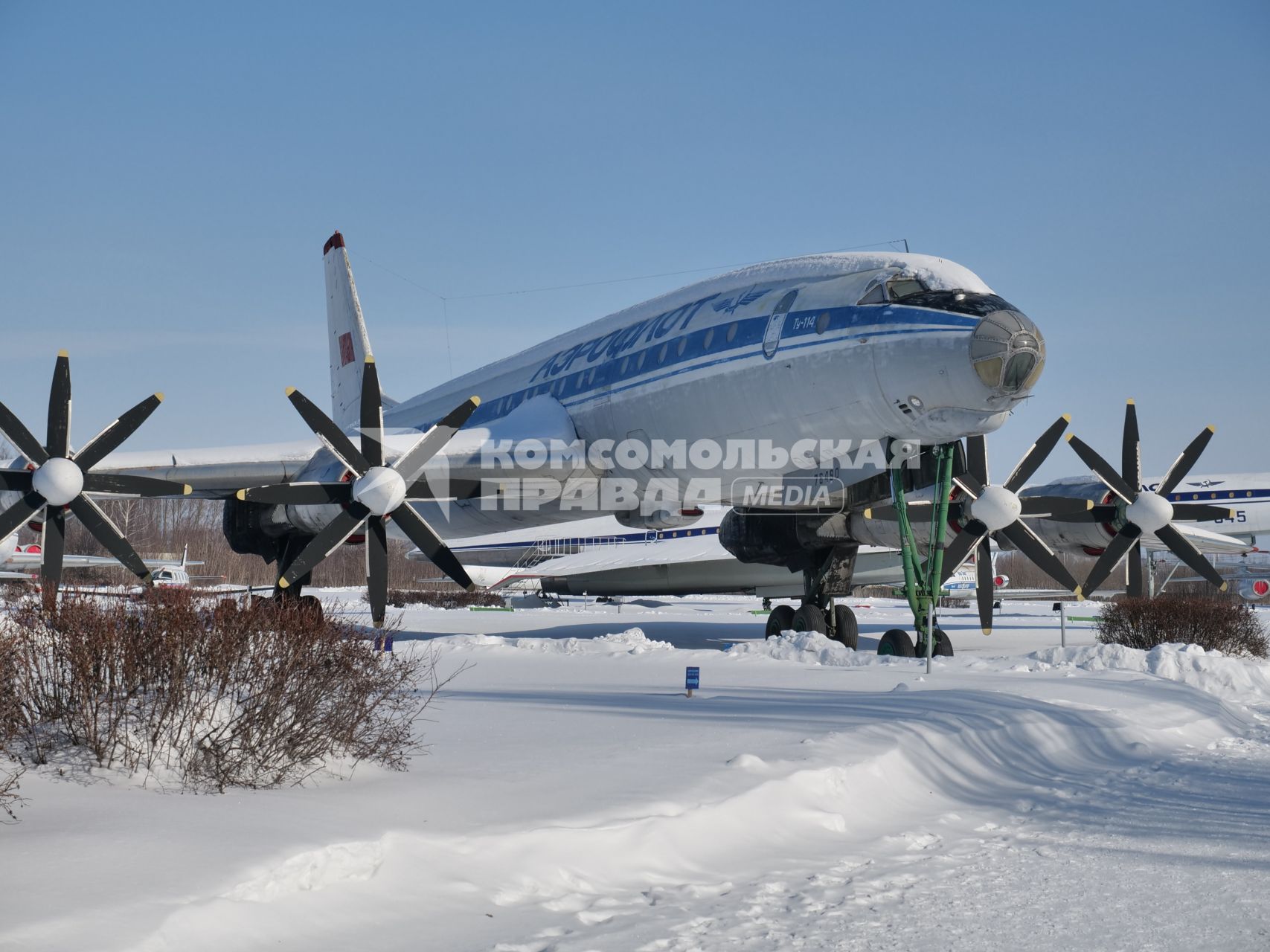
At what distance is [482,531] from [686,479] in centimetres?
529

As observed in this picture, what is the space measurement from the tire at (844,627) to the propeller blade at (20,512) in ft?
42.4

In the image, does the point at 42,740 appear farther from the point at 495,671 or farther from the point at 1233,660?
the point at 1233,660

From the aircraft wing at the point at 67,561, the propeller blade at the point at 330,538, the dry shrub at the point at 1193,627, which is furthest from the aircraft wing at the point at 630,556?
the aircraft wing at the point at 67,561

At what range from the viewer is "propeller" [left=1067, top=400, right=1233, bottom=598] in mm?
19734

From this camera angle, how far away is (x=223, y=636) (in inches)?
263

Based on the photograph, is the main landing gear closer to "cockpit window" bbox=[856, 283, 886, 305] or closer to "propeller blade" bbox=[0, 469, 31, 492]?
"cockpit window" bbox=[856, 283, 886, 305]

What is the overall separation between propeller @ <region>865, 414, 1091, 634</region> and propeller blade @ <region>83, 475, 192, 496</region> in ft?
36.6

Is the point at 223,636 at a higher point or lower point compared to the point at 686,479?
lower

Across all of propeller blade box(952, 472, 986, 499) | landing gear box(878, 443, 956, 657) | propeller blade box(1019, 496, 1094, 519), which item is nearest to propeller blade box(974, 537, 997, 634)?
propeller blade box(952, 472, 986, 499)

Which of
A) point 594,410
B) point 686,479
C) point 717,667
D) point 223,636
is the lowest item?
point 717,667

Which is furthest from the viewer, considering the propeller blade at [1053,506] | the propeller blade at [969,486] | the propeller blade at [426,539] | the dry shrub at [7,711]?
the propeller blade at [1053,506]

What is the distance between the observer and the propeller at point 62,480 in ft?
50.0

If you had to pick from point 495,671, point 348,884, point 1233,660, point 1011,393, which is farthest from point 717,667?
point 348,884

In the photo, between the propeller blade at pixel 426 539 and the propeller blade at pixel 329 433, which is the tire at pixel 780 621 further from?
the propeller blade at pixel 329 433
